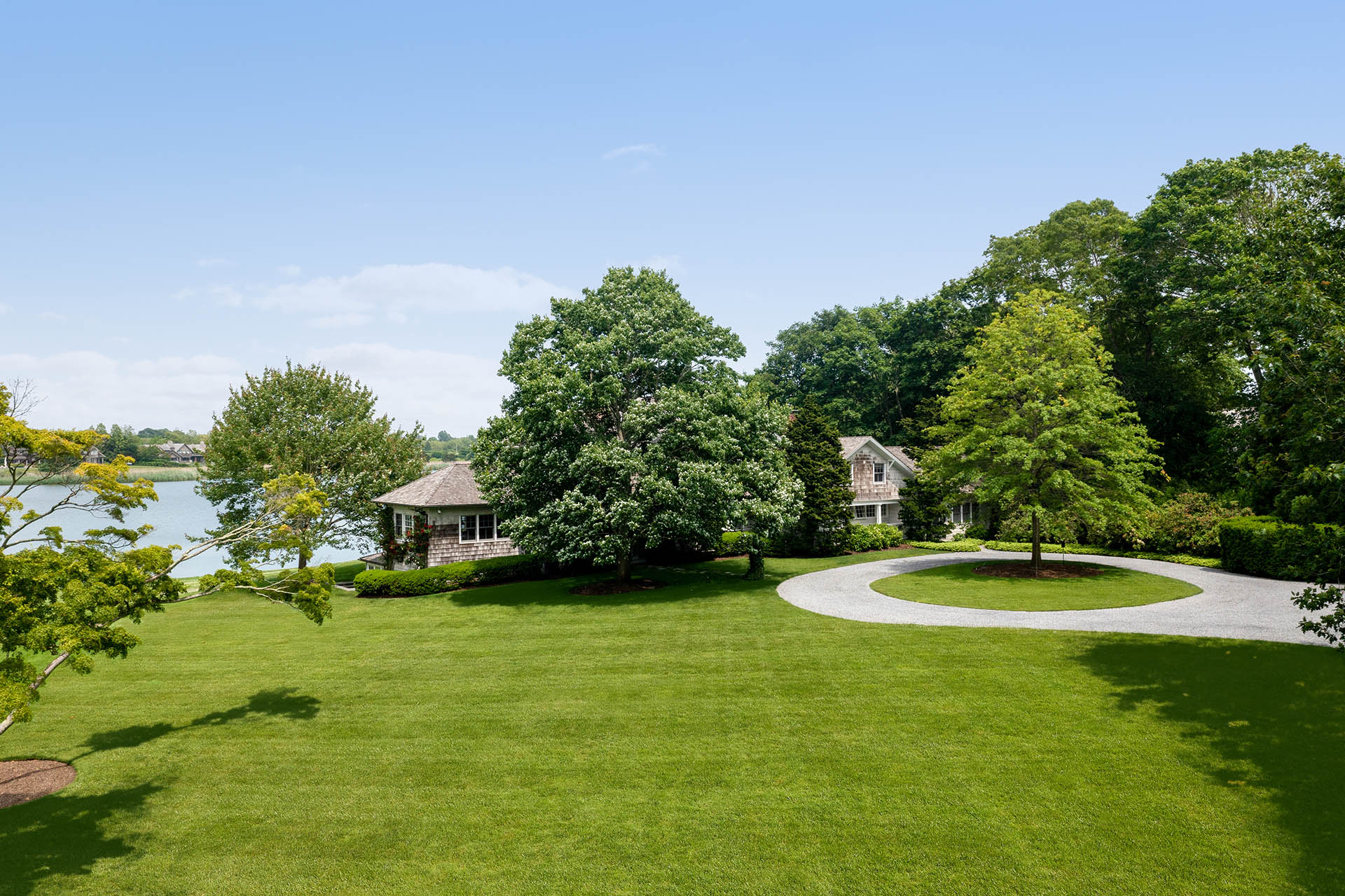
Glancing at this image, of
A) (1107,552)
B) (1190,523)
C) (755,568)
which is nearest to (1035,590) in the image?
(755,568)

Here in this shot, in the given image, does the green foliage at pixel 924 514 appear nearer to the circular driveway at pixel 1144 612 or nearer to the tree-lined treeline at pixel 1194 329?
the tree-lined treeline at pixel 1194 329

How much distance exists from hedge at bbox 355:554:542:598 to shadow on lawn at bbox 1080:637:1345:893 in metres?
20.5

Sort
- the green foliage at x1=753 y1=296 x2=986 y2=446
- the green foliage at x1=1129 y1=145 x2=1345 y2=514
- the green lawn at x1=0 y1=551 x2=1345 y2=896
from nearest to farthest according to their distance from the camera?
the green lawn at x1=0 y1=551 x2=1345 y2=896 < the green foliage at x1=1129 y1=145 x2=1345 y2=514 < the green foliage at x1=753 y1=296 x2=986 y2=446

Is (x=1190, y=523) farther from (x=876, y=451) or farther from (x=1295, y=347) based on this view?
(x=1295, y=347)

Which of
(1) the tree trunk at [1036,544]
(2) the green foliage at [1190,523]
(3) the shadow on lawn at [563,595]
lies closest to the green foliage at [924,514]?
(2) the green foliage at [1190,523]

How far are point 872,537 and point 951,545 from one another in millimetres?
4224

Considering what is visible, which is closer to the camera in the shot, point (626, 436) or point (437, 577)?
point (626, 436)

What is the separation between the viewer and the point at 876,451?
140ft

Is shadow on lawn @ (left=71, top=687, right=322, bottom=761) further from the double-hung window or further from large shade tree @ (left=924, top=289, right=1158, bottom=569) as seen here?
large shade tree @ (left=924, top=289, right=1158, bottom=569)

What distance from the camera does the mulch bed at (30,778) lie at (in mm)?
10109

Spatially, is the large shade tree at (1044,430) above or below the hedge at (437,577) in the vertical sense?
above

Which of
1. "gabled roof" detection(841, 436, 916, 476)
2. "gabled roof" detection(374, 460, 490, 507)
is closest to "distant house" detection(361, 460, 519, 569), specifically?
"gabled roof" detection(374, 460, 490, 507)

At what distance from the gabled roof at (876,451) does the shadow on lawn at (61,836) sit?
35834 mm

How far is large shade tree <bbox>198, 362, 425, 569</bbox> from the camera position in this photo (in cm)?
3166
